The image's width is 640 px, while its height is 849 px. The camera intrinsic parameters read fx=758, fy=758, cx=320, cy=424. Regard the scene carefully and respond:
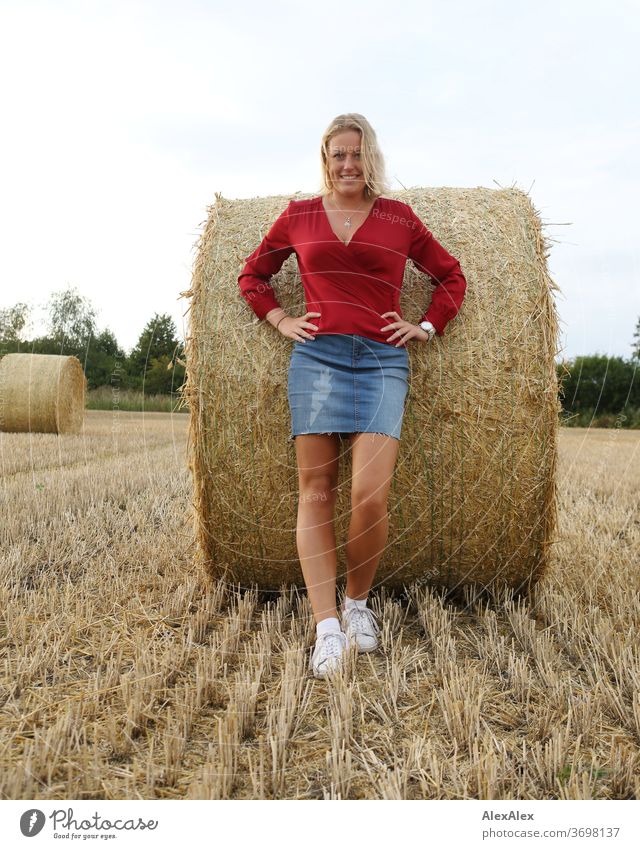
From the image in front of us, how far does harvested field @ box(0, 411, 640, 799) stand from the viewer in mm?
1969

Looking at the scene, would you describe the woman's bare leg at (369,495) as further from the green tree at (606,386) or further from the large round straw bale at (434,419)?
the green tree at (606,386)

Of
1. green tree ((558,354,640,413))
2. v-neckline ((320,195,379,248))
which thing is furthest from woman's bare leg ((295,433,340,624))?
green tree ((558,354,640,413))

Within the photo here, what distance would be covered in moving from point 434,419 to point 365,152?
1097mm

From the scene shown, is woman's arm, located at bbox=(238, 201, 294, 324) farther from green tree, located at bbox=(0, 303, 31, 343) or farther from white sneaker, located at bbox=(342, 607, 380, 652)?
green tree, located at bbox=(0, 303, 31, 343)

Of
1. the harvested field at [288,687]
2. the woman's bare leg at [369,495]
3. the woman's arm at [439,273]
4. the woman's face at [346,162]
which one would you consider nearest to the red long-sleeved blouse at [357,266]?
the woman's arm at [439,273]

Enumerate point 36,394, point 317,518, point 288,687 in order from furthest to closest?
point 36,394, point 317,518, point 288,687

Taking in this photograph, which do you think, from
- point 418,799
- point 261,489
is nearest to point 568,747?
point 418,799

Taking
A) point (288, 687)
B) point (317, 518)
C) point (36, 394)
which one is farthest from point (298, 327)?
point (36, 394)

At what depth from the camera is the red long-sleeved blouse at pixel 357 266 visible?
2.86m

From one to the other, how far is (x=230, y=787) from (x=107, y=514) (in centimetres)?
328

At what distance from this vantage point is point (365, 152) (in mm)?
2840

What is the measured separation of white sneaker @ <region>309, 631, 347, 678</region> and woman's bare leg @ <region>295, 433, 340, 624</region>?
0.11 metres

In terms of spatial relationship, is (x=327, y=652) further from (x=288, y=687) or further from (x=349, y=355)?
(x=349, y=355)

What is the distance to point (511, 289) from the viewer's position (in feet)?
10.6
